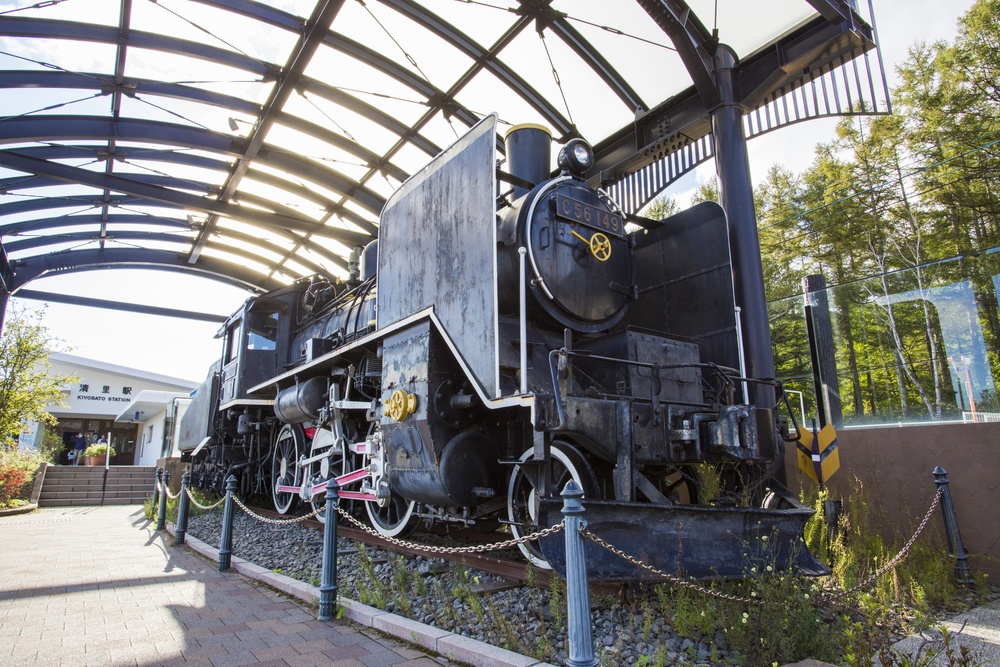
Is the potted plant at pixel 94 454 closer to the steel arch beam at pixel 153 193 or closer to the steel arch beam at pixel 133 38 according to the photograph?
the steel arch beam at pixel 153 193

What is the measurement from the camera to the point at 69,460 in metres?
29.2

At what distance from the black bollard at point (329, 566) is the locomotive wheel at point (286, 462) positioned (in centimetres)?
332

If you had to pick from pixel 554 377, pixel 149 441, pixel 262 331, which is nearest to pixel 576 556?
pixel 554 377

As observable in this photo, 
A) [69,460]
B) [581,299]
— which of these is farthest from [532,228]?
[69,460]

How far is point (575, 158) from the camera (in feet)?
17.1

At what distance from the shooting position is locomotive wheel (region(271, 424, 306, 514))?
7.66 m

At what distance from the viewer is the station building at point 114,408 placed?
30531 millimetres

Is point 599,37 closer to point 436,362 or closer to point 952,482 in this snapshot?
point 436,362

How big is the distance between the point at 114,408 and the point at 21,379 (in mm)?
17992

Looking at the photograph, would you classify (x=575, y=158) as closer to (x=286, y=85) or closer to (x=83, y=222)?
(x=286, y=85)

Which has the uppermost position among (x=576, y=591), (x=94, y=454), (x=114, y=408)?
(x=114, y=408)

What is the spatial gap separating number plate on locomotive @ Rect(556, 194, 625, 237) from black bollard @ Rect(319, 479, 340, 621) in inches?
108

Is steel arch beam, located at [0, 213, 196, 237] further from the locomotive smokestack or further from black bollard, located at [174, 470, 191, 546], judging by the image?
the locomotive smokestack

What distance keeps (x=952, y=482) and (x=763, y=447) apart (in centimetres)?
279
